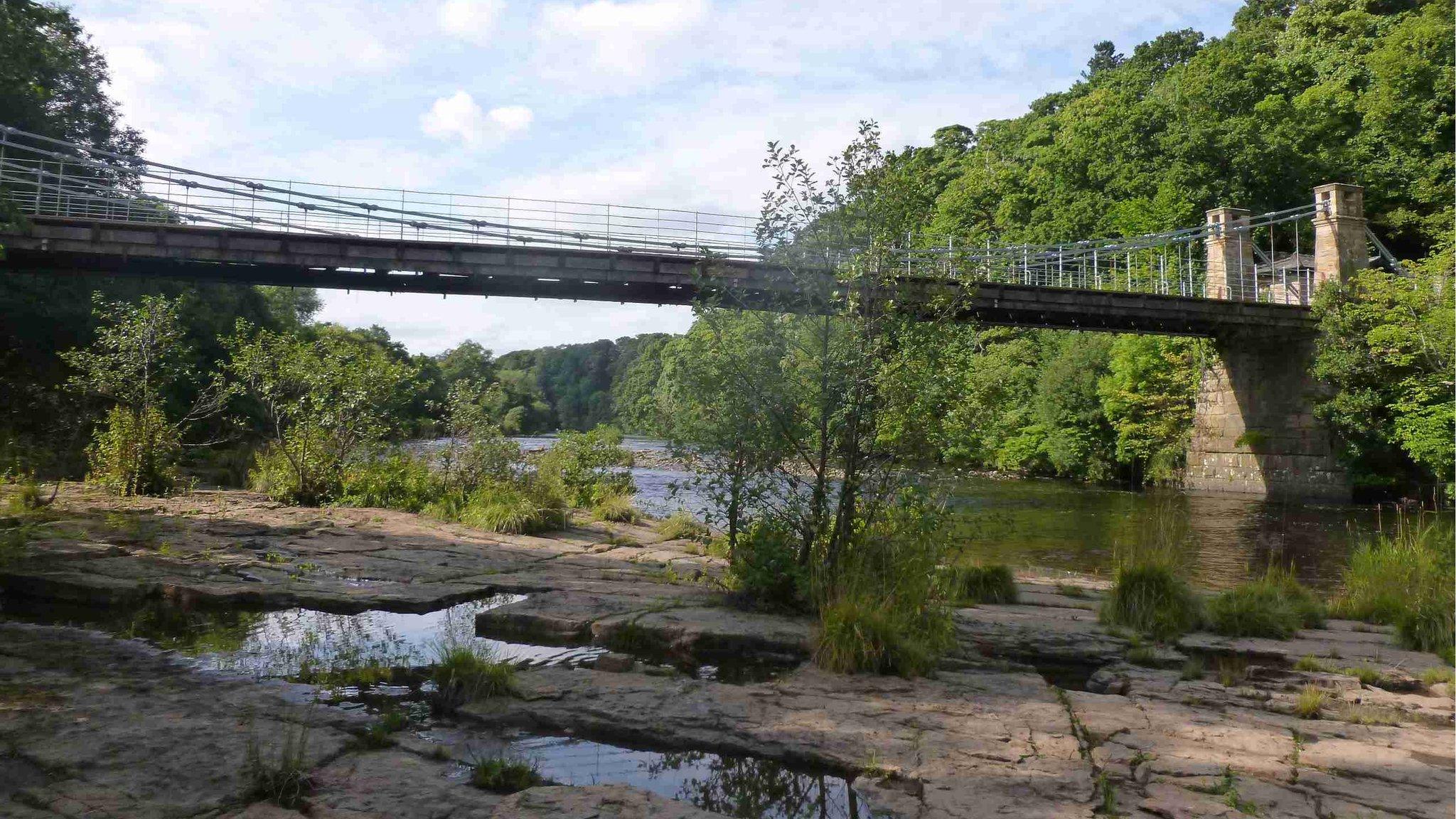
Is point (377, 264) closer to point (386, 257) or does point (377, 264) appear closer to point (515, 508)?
point (386, 257)

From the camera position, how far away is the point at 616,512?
13.3 metres

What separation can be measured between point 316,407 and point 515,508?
3611 millimetres

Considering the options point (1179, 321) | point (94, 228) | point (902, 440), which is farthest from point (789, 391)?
point (1179, 321)

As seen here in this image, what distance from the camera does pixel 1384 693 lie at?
4938 mm

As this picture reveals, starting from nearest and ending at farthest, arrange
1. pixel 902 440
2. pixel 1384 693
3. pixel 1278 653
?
pixel 1384 693 → pixel 1278 653 → pixel 902 440

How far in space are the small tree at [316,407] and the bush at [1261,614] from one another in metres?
10.8

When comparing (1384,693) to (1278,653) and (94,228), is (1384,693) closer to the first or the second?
(1278,653)

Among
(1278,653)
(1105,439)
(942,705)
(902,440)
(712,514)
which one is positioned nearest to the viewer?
(942,705)

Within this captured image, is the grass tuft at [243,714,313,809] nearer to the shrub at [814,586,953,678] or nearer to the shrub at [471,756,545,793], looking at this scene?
the shrub at [471,756,545,793]

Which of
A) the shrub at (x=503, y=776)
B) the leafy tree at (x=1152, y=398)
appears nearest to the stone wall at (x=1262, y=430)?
the leafy tree at (x=1152, y=398)

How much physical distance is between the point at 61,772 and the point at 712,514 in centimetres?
438

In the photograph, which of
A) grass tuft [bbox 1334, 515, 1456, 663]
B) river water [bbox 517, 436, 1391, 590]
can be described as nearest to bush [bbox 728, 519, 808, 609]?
river water [bbox 517, 436, 1391, 590]

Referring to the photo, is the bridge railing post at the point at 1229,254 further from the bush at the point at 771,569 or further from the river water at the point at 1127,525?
the bush at the point at 771,569

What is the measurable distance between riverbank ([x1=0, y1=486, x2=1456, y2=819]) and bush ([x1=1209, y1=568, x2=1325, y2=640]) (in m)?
0.24
